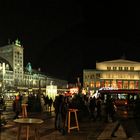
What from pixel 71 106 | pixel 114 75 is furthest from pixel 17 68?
pixel 71 106

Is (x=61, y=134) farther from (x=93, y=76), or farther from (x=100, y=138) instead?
(x=93, y=76)

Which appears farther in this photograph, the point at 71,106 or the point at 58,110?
the point at 71,106

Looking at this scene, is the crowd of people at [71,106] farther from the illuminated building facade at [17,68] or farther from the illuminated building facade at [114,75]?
the illuminated building facade at [17,68]

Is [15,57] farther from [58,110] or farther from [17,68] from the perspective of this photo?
[58,110]

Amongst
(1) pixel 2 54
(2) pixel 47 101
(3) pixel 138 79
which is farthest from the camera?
(1) pixel 2 54

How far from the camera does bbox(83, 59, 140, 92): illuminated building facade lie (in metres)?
120

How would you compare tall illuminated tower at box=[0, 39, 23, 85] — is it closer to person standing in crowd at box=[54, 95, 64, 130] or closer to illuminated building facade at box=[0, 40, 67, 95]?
illuminated building facade at box=[0, 40, 67, 95]

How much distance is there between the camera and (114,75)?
122062mm

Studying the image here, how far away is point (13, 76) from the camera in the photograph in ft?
476

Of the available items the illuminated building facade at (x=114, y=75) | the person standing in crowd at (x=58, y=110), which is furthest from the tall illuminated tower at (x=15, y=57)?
the person standing in crowd at (x=58, y=110)

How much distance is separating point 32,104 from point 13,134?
16.1 m

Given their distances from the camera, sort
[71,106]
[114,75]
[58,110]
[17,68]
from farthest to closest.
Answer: [17,68], [114,75], [71,106], [58,110]

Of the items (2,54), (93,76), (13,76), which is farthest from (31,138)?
(2,54)

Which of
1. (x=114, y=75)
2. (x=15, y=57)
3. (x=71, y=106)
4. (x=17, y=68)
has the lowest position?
(x=71, y=106)
